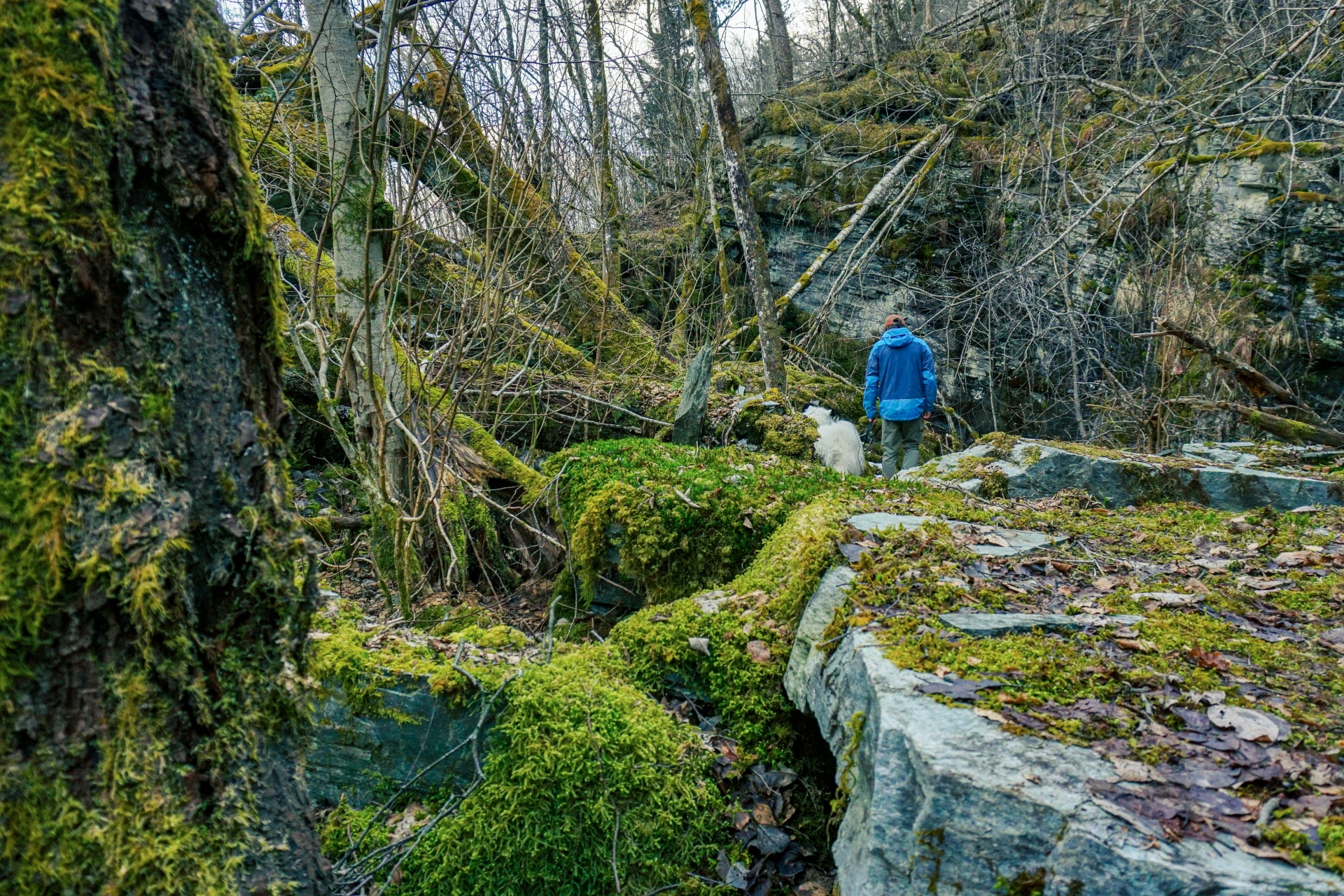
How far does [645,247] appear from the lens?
1328cm

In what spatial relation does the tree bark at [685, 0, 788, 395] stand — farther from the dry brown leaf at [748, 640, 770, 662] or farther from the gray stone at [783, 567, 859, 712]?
the gray stone at [783, 567, 859, 712]

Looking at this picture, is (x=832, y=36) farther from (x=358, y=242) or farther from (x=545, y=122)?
(x=358, y=242)

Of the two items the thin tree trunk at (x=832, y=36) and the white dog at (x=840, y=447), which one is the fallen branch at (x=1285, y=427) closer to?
the white dog at (x=840, y=447)

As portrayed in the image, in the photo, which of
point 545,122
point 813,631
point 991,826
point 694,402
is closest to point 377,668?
point 813,631

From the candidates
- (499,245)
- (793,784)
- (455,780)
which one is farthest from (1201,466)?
(455,780)

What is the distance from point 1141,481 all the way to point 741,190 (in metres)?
5.82

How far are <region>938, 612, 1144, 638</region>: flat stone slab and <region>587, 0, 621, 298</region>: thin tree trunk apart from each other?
3.96 metres

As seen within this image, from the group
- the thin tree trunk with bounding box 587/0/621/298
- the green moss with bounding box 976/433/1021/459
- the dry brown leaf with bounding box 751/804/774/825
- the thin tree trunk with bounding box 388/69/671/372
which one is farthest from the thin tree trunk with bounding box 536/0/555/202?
the green moss with bounding box 976/433/1021/459

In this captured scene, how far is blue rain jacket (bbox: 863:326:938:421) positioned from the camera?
874 cm

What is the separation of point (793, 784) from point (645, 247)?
11466mm

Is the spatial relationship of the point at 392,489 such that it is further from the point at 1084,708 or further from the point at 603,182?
the point at 1084,708

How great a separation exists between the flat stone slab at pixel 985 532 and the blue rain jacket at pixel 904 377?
468cm

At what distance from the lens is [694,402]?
7.90 meters

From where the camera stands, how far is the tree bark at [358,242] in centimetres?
461
